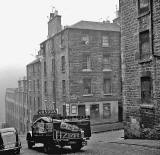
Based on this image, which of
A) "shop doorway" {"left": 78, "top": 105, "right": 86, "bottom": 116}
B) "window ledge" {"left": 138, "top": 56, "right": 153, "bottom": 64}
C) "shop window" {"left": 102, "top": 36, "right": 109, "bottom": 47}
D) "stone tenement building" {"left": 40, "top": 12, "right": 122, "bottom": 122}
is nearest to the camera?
"window ledge" {"left": 138, "top": 56, "right": 153, "bottom": 64}

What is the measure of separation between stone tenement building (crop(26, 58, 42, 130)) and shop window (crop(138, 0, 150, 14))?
30.1 meters

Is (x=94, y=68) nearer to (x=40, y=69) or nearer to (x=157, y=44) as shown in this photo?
(x=40, y=69)

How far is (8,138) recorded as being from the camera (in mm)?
14859

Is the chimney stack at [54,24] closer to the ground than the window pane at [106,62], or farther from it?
farther from it

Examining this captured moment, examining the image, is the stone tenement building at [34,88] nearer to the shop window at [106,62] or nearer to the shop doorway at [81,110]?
the shop doorway at [81,110]

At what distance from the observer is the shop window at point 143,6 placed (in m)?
16.7

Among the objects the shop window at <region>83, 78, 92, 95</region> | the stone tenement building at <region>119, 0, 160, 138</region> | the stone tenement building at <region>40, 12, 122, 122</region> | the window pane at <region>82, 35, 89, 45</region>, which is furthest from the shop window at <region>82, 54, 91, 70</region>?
the stone tenement building at <region>119, 0, 160, 138</region>

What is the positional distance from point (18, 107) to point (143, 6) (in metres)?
49.4

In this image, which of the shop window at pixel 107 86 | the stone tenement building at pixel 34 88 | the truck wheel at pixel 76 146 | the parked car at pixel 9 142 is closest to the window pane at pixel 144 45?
the truck wheel at pixel 76 146

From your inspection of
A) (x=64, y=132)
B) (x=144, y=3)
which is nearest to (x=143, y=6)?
(x=144, y=3)

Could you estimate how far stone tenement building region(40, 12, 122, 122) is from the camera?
33812 mm

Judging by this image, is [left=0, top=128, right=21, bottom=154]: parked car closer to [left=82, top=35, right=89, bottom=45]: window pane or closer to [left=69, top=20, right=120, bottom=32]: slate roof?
[left=69, top=20, right=120, bottom=32]: slate roof

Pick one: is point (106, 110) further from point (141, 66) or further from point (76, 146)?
point (76, 146)

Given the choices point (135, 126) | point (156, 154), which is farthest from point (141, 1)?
point (156, 154)
